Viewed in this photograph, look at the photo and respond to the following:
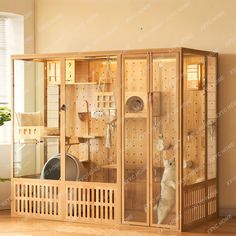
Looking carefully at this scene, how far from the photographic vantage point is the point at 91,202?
743cm

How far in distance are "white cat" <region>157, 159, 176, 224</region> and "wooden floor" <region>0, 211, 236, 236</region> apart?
233 mm

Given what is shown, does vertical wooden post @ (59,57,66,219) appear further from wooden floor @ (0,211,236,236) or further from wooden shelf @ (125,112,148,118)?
wooden shelf @ (125,112,148,118)

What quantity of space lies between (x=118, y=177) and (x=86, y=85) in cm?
111

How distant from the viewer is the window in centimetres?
863

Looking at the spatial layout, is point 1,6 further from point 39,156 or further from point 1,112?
point 39,156

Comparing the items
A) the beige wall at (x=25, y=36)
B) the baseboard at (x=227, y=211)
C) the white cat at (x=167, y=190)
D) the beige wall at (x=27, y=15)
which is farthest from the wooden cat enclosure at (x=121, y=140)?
the beige wall at (x=27, y=15)

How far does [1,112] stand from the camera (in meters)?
7.99

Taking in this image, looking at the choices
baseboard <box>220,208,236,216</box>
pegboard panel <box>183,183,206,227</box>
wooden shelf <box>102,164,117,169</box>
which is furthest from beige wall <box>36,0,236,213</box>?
wooden shelf <box>102,164,117,169</box>

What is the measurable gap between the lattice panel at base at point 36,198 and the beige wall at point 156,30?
189cm

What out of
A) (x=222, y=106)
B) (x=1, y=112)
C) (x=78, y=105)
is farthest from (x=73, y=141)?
(x=222, y=106)

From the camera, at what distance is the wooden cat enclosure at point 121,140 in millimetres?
7043

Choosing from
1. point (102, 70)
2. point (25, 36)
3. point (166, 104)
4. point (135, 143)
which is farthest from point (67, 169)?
point (25, 36)

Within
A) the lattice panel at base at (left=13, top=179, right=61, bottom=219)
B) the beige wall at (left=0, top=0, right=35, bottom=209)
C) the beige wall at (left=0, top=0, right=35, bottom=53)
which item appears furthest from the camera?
the beige wall at (left=0, top=0, right=35, bottom=53)

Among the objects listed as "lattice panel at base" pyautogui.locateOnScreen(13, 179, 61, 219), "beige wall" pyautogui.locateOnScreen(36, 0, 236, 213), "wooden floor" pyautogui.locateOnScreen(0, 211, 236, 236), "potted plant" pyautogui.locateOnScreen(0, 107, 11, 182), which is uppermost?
"beige wall" pyautogui.locateOnScreen(36, 0, 236, 213)
